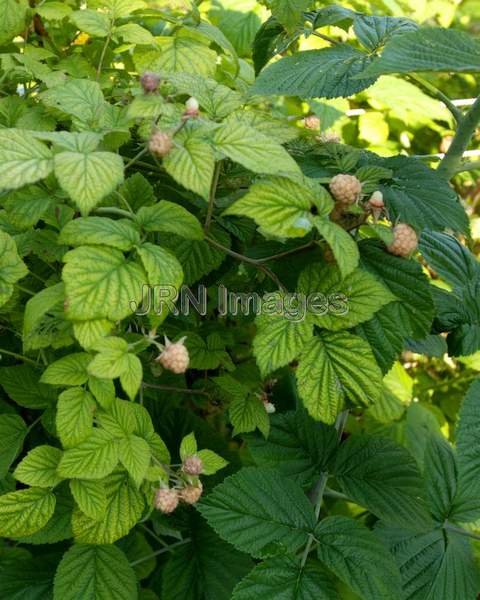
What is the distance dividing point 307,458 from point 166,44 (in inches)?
24.3

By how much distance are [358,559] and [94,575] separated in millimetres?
321

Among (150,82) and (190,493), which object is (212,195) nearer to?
(150,82)

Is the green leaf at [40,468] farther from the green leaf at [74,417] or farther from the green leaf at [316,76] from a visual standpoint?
the green leaf at [316,76]

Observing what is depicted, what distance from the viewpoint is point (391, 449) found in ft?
3.25

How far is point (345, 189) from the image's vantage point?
735 millimetres

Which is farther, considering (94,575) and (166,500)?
(94,575)

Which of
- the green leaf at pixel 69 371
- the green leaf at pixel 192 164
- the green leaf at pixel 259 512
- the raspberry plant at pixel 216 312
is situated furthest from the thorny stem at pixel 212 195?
the green leaf at pixel 259 512

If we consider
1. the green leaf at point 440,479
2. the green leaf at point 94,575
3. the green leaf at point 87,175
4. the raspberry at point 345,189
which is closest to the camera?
the green leaf at point 87,175

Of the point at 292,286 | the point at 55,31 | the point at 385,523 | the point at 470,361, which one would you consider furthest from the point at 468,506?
the point at 55,31

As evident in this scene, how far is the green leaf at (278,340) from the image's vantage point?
75cm

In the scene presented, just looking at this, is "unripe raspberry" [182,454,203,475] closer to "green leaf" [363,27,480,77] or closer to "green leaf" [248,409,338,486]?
"green leaf" [248,409,338,486]

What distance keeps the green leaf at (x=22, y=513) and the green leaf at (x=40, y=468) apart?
2cm

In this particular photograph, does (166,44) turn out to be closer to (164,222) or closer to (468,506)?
(164,222)

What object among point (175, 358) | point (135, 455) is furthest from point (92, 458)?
point (175, 358)
